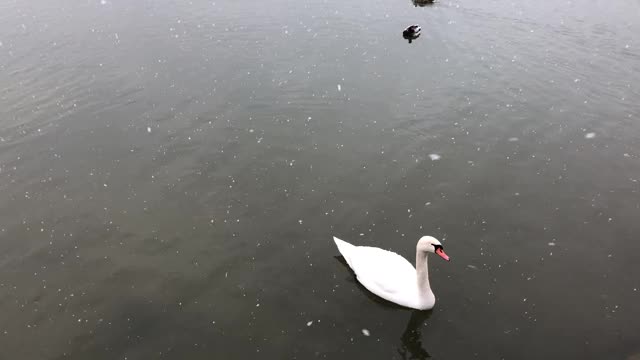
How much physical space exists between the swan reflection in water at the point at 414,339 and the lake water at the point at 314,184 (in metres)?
0.04

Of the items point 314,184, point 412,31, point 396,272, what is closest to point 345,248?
point 396,272

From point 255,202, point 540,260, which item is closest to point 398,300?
point 540,260

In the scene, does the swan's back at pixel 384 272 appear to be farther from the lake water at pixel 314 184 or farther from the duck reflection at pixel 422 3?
the duck reflection at pixel 422 3

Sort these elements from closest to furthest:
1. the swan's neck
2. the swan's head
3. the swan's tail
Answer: the swan's head → the swan's neck → the swan's tail

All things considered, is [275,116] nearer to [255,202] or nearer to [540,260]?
[255,202]

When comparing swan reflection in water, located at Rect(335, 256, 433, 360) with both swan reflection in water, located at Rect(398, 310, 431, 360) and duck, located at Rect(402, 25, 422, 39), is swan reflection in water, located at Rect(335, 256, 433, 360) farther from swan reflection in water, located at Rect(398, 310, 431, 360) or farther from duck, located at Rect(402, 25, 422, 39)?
duck, located at Rect(402, 25, 422, 39)

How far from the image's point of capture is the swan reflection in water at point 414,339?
28.6 ft

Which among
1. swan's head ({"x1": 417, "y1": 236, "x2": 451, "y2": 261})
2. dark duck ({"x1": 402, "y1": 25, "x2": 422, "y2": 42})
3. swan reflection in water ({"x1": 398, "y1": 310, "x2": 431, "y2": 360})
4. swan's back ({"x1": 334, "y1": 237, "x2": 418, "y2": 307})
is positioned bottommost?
swan reflection in water ({"x1": 398, "y1": 310, "x2": 431, "y2": 360})

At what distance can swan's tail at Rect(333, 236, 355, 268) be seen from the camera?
1025 cm

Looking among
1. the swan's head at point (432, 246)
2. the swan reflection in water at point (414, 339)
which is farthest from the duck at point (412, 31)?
the swan reflection in water at point (414, 339)

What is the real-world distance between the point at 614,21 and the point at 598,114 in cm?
856

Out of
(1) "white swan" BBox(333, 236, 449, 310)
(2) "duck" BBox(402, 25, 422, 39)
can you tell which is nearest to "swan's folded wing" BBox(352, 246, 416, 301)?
(1) "white swan" BBox(333, 236, 449, 310)

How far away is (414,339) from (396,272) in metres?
1.34

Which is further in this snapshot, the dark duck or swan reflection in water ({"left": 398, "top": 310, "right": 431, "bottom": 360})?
the dark duck
